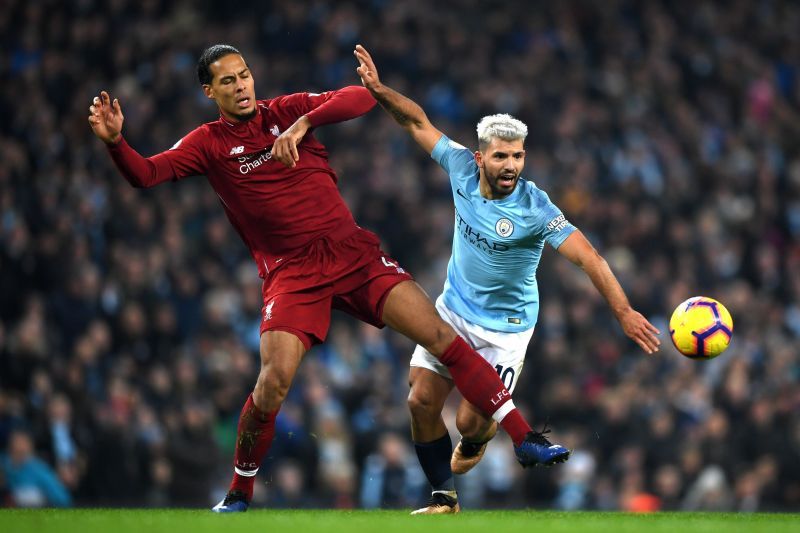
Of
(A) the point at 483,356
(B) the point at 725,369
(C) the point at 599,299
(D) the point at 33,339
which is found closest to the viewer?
(A) the point at 483,356

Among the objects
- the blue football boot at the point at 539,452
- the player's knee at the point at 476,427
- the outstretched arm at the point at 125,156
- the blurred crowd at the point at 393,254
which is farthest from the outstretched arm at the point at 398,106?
the blurred crowd at the point at 393,254

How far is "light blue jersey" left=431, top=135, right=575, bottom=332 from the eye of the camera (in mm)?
7262

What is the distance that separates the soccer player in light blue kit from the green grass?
617mm

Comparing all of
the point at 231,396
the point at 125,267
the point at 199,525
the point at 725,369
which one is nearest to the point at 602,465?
the point at 725,369

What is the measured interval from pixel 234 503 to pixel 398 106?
254cm

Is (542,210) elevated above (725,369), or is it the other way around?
(542,210)

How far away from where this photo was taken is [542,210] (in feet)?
23.6

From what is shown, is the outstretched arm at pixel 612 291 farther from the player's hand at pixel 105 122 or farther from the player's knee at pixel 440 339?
the player's hand at pixel 105 122

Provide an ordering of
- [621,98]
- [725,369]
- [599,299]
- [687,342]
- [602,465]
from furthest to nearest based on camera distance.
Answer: [621,98] < [599,299] < [725,369] < [602,465] < [687,342]

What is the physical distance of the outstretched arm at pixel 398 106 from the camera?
7.49 metres

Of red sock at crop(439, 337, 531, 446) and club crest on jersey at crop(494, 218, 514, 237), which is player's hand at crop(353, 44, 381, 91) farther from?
red sock at crop(439, 337, 531, 446)

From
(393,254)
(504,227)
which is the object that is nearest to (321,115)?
(504,227)

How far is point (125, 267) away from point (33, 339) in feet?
4.73

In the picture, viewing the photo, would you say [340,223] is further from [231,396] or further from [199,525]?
[231,396]
